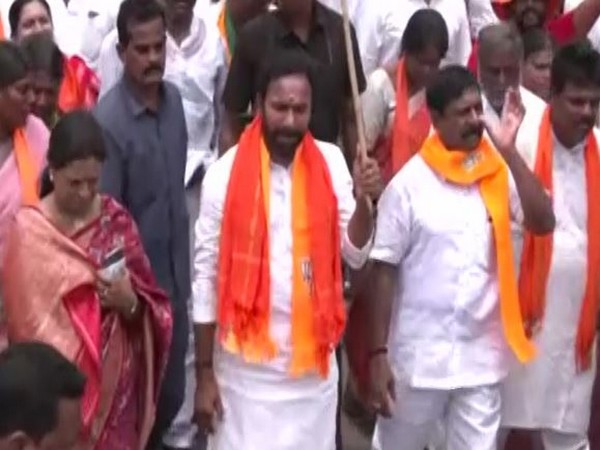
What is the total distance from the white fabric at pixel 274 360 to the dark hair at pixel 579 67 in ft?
3.19

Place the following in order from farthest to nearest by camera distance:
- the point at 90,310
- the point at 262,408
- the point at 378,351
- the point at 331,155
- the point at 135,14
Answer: the point at 135,14 → the point at 378,351 → the point at 331,155 → the point at 262,408 → the point at 90,310

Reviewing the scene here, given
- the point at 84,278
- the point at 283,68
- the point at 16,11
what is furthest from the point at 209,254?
the point at 16,11

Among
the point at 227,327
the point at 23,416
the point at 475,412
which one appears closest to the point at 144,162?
the point at 227,327

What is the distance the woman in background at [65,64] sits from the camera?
7453mm

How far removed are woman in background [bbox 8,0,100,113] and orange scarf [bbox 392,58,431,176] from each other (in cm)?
125

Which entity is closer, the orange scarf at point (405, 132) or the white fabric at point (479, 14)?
the orange scarf at point (405, 132)

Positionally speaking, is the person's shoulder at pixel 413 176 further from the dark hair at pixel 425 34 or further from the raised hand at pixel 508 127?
the dark hair at pixel 425 34

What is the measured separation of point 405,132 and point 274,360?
1.74 meters

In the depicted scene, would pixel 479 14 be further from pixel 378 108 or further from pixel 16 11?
pixel 16 11

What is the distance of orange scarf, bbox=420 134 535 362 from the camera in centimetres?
629

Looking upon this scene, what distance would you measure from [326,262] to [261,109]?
561 mm

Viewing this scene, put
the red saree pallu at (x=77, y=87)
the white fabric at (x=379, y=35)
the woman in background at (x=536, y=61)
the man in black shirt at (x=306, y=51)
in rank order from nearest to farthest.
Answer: the man in black shirt at (x=306, y=51)
the red saree pallu at (x=77, y=87)
the woman in background at (x=536, y=61)
the white fabric at (x=379, y=35)

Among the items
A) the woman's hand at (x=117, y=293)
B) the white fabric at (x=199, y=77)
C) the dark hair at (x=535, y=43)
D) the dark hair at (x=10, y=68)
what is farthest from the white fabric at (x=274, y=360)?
the dark hair at (x=535, y=43)

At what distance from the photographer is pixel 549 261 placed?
667 centimetres
